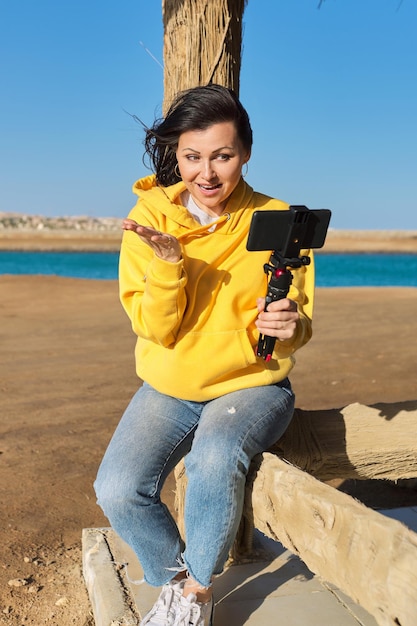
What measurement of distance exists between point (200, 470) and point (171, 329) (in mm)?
484

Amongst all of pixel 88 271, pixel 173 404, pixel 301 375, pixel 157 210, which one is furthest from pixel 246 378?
pixel 88 271

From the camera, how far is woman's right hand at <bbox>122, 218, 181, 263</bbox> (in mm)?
2064

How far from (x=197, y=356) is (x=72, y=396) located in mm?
3438

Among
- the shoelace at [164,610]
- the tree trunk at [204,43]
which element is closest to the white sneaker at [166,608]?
the shoelace at [164,610]

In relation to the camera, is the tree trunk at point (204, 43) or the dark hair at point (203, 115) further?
the tree trunk at point (204, 43)

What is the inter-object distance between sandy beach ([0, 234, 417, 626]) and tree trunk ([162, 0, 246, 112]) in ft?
7.15

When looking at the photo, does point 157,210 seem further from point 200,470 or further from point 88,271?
point 88,271

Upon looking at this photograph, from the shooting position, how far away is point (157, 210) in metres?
2.55

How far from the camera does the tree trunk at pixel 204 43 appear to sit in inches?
115

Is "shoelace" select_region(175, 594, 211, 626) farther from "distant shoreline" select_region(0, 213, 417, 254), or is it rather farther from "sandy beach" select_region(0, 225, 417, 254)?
"sandy beach" select_region(0, 225, 417, 254)

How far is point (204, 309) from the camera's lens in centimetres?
240

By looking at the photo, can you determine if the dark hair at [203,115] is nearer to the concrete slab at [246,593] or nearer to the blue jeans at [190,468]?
the blue jeans at [190,468]

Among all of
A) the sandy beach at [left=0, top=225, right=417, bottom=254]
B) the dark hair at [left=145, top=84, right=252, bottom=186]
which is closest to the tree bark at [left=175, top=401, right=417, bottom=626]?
the dark hair at [left=145, top=84, right=252, bottom=186]

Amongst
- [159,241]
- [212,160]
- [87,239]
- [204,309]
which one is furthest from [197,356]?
[87,239]
